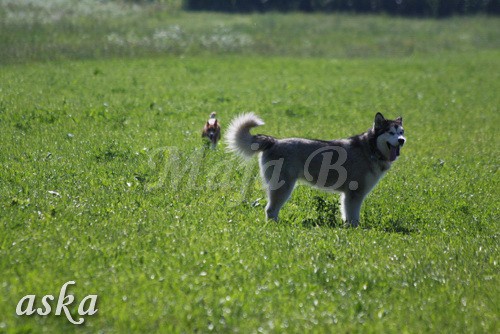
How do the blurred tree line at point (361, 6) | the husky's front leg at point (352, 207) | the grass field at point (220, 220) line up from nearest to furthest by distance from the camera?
the grass field at point (220, 220)
the husky's front leg at point (352, 207)
the blurred tree line at point (361, 6)

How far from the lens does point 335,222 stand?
9820 millimetres

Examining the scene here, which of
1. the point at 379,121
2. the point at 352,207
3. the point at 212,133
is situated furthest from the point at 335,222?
the point at 212,133

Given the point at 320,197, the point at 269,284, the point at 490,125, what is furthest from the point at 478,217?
the point at 490,125

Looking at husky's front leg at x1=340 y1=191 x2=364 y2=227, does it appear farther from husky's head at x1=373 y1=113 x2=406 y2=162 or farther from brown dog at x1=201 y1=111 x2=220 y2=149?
brown dog at x1=201 y1=111 x2=220 y2=149

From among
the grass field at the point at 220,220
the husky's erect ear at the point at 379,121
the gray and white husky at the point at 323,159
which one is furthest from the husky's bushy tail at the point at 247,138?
the husky's erect ear at the point at 379,121

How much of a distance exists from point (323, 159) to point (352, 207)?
2.54 feet

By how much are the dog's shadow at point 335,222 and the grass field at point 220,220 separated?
1.3 inches

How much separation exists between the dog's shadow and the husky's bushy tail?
3.81 ft

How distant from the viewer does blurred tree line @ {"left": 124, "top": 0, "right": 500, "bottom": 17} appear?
65644 mm

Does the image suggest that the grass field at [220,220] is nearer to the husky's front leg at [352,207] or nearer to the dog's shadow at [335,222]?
the dog's shadow at [335,222]

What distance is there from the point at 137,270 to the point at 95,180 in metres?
3.96

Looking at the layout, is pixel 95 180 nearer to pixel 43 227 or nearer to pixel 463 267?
pixel 43 227

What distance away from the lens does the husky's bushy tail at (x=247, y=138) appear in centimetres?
942

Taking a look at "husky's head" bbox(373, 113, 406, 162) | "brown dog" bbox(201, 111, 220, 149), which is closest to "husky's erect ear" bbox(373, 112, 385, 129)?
"husky's head" bbox(373, 113, 406, 162)
